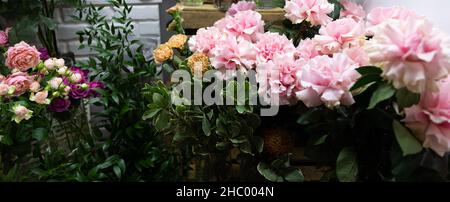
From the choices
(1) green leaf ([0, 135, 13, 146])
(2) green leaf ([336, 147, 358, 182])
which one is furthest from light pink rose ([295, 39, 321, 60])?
(1) green leaf ([0, 135, 13, 146])

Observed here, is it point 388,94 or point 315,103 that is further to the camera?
point 315,103

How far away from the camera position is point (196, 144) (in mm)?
782

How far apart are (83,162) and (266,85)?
616 mm

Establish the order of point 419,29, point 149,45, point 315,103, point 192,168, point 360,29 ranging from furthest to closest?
1. point 149,45
2. point 192,168
3. point 360,29
4. point 315,103
5. point 419,29

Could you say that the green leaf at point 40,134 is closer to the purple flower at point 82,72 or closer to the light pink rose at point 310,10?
the purple flower at point 82,72

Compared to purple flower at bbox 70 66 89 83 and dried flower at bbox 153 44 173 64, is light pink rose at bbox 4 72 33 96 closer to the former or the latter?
purple flower at bbox 70 66 89 83

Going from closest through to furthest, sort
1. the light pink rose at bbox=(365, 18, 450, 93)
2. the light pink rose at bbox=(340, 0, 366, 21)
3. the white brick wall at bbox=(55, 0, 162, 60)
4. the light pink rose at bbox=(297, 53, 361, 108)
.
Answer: the light pink rose at bbox=(365, 18, 450, 93), the light pink rose at bbox=(297, 53, 361, 108), the light pink rose at bbox=(340, 0, 366, 21), the white brick wall at bbox=(55, 0, 162, 60)

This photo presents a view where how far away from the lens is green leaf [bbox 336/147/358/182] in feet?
1.93

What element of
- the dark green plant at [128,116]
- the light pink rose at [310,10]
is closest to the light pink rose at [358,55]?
the light pink rose at [310,10]

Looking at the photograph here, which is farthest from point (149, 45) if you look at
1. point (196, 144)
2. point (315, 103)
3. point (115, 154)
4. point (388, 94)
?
point (388, 94)

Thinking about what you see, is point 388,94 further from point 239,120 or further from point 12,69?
point 12,69

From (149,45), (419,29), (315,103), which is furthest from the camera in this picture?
(149,45)

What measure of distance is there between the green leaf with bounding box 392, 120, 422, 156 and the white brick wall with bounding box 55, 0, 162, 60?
44.9 inches

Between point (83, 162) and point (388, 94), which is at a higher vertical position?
point (388, 94)
